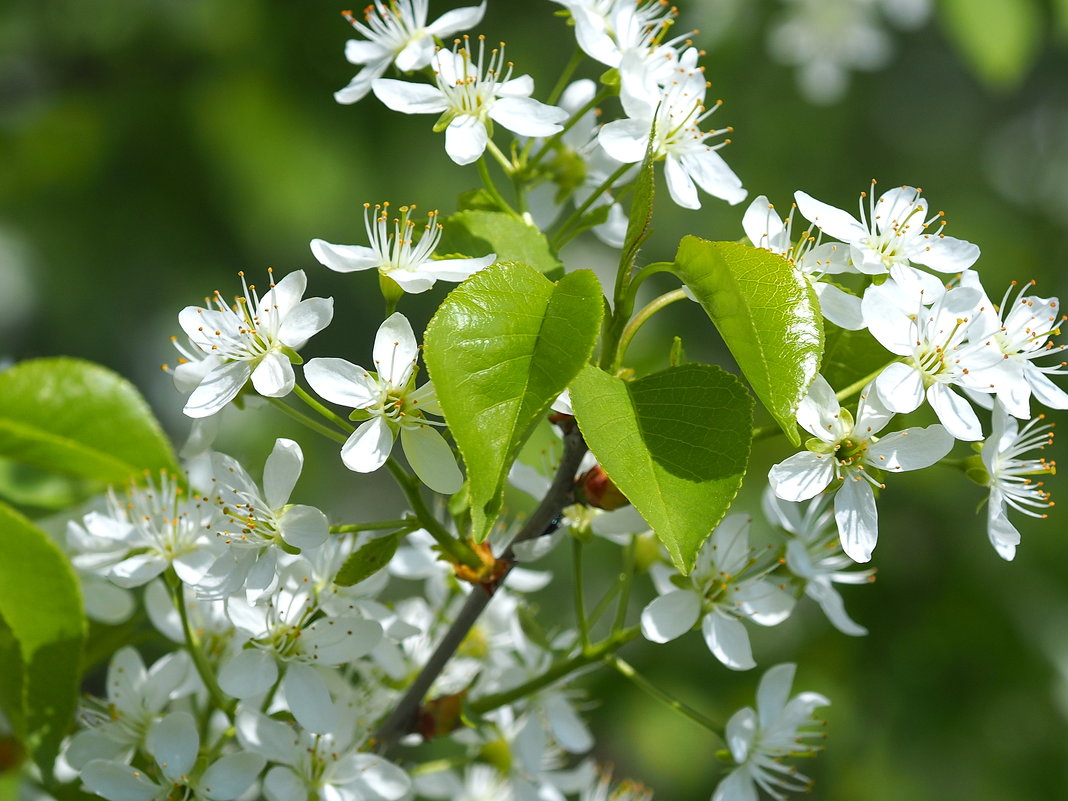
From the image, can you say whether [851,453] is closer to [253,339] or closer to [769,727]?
[769,727]

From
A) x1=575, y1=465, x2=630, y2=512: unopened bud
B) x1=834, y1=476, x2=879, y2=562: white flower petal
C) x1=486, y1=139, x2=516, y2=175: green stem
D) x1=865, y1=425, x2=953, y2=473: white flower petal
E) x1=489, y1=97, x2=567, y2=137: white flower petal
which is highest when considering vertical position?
x1=489, y1=97, x2=567, y2=137: white flower petal

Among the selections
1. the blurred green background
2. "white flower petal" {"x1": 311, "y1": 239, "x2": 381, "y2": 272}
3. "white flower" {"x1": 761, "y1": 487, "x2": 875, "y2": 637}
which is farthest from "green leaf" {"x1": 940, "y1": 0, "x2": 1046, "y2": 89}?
"white flower petal" {"x1": 311, "y1": 239, "x2": 381, "y2": 272}

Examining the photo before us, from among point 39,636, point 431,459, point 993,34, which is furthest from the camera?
point 993,34

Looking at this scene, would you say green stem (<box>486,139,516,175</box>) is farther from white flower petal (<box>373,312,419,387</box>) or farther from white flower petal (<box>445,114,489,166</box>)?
white flower petal (<box>373,312,419,387</box>)

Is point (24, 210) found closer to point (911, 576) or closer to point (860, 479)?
point (911, 576)

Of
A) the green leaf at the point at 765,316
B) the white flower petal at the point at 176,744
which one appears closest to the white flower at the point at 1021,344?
the green leaf at the point at 765,316

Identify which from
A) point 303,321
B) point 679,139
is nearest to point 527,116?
point 679,139
